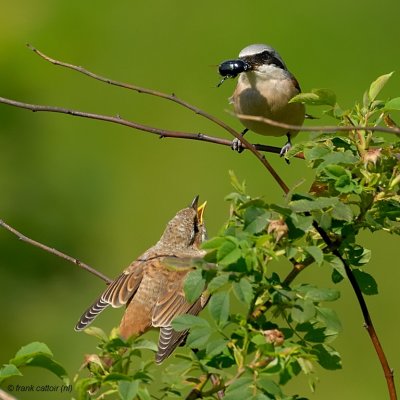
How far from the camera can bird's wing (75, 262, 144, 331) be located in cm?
286

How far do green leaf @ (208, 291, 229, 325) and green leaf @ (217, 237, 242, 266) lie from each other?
6 centimetres

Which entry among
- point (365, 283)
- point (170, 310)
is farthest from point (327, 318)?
point (170, 310)

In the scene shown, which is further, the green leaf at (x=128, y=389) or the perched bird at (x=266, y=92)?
the perched bird at (x=266, y=92)

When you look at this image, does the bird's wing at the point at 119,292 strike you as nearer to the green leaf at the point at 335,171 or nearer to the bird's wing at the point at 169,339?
the bird's wing at the point at 169,339

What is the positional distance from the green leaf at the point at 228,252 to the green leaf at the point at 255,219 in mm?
44

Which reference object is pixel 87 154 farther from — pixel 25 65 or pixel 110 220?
pixel 25 65

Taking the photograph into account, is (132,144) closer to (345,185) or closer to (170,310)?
(170,310)

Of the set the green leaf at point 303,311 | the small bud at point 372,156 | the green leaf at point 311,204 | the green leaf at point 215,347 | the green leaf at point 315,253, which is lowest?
the green leaf at point 215,347

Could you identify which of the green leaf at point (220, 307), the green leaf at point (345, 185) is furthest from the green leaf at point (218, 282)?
the green leaf at point (345, 185)

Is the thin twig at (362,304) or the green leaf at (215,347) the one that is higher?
the thin twig at (362,304)

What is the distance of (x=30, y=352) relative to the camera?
1.67 m

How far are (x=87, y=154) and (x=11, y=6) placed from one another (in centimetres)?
321

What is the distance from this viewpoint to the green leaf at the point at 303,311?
1.64m

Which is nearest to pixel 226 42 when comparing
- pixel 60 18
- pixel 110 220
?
pixel 60 18
